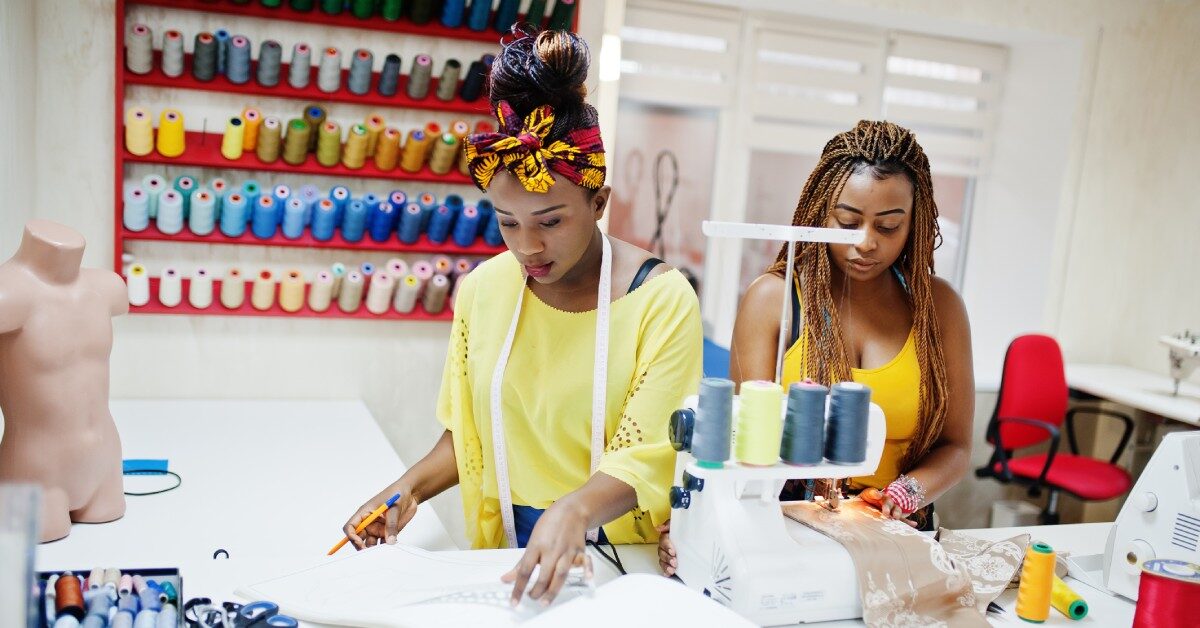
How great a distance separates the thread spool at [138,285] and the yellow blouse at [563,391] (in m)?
1.67

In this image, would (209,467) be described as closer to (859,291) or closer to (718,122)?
(859,291)

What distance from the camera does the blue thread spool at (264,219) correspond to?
293cm

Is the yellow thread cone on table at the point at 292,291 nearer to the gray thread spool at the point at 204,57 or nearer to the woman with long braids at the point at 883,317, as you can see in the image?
the gray thread spool at the point at 204,57

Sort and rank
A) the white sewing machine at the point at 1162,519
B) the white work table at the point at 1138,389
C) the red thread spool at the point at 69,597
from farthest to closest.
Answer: the white work table at the point at 1138,389
the white sewing machine at the point at 1162,519
the red thread spool at the point at 69,597

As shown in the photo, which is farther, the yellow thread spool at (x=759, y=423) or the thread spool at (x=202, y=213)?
the thread spool at (x=202, y=213)

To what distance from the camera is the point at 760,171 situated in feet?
13.7

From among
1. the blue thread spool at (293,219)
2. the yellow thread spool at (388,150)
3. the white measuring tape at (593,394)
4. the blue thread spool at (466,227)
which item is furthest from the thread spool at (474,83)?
the white measuring tape at (593,394)

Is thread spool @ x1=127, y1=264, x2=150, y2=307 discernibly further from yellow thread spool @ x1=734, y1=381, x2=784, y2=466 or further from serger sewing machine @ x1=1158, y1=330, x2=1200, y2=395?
serger sewing machine @ x1=1158, y1=330, x2=1200, y2=395

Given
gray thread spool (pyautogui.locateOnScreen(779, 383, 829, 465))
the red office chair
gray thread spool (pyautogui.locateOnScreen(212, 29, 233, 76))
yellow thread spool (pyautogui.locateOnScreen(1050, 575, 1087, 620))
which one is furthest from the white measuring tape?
the red office chair

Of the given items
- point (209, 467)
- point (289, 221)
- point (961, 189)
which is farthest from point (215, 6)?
point (961, 189)

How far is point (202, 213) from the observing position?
2.90m

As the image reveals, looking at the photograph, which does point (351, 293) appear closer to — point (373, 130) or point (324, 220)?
point (324, 220)

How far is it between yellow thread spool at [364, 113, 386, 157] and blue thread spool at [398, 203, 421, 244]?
0.72 feet

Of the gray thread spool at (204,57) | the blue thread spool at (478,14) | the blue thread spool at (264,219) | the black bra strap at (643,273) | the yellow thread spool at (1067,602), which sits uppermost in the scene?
the blue thread spool at (478,14)
